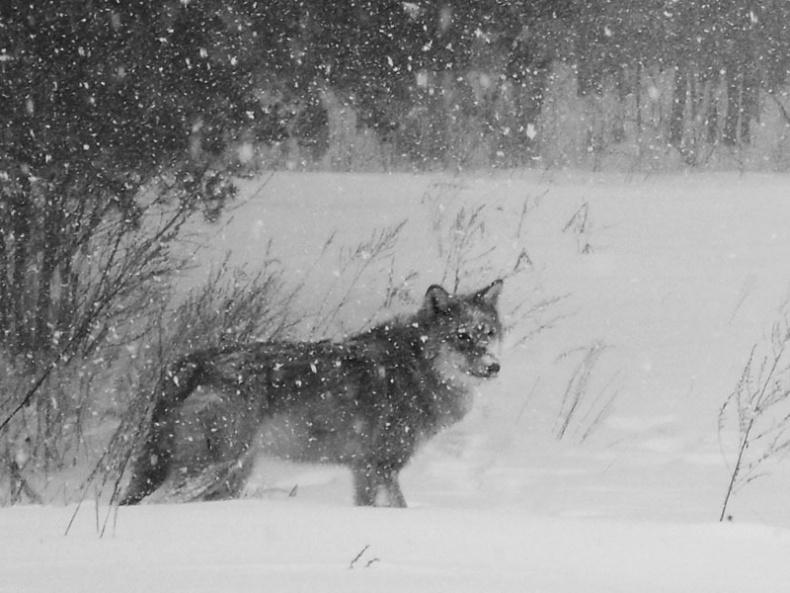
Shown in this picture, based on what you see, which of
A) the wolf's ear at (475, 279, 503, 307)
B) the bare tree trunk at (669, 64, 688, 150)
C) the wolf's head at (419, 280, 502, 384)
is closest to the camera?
the wolf's head at (419, 280, 502, 384)

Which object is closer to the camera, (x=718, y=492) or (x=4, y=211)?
(x=718, y=492)

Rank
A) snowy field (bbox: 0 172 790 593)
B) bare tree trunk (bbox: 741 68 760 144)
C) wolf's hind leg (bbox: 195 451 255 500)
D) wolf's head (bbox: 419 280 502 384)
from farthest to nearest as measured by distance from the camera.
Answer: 1. bare tree trunk (bbox: 741 68 760 144)
2. wolf's head (bbox: 419 280 502 384)
3. wolf's hind leg (bbox: 195 451 255 500)
4. snowy field (bbox: 0 172 790 593)

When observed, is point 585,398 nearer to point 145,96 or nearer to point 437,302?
point 437,302

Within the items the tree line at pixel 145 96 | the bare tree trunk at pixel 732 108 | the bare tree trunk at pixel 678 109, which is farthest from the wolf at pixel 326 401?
the bare tree trunk at pixel 732 108

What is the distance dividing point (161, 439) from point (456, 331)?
6.45ft

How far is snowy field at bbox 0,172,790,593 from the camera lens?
3.40 meters

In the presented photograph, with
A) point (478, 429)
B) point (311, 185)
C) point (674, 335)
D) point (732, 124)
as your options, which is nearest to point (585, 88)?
point (732, 124)

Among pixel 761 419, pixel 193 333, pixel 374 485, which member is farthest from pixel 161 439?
pixel 761 419

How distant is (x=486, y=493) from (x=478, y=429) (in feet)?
4.40

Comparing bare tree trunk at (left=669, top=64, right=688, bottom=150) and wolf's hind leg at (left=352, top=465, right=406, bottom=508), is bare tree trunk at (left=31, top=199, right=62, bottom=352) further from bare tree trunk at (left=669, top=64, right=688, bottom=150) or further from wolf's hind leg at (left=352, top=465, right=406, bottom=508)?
bare tree trunk at (left=669, top=64, right=688, bottom=150)

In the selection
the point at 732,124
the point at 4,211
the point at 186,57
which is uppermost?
the point at 186,57

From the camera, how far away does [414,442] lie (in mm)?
6477

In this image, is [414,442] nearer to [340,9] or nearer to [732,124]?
[340,9]

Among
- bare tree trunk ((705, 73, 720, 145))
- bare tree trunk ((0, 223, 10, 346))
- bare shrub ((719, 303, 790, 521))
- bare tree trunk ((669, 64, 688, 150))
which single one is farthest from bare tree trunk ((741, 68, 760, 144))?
bare tree trunk ((0, 223, 10, 346))
